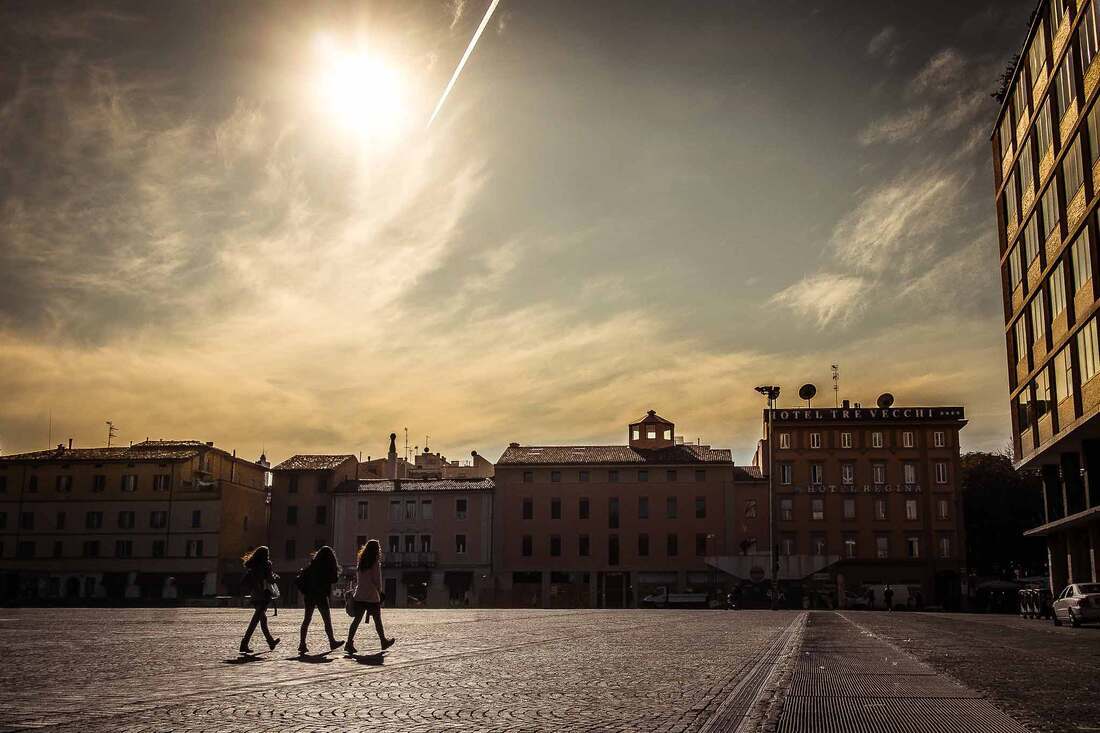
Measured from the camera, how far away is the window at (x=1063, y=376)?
33281 mm

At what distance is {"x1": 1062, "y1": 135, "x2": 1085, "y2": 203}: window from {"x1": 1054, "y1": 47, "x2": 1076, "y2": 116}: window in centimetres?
139

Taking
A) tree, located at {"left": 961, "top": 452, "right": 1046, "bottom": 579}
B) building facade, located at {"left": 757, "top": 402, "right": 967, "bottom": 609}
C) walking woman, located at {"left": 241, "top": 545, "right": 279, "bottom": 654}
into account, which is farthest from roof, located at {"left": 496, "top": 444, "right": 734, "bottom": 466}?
walking woman, located at {"left": 241, "top": 545, "right": 279, "bottom": 654}

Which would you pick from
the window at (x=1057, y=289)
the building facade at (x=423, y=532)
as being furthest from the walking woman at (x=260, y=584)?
the building facade at (x=423, y=532)

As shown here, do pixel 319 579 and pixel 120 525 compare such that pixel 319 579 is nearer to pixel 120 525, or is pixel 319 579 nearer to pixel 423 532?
pixel 423 532

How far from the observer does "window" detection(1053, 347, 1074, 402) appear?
3328 centimetres

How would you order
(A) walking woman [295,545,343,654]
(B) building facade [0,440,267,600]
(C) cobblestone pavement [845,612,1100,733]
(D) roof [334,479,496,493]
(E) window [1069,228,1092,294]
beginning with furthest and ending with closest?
(D) roof [334,479,496,493], (B) building facade [0,440,267,600], (E) window [1069,228,1092,294], (A) walking woman [295,545,343,654], (C) cobblestone pavement [845,612,1100,733]

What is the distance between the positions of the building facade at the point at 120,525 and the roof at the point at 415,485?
336 inches

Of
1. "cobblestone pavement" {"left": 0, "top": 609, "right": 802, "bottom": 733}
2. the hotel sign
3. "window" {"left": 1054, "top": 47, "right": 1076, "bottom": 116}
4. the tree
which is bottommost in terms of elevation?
"cobblestone pavement" {"left": 0, "top": 609, "right": 802, "bottom": 733}

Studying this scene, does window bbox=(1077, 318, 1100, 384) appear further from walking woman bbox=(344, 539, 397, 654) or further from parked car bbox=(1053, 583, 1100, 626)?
walking woman bbox=(344, 539, 397, 654)

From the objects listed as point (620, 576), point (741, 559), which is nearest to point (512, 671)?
point (741, 559)

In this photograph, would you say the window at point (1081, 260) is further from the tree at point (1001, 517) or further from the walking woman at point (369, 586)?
the tree at point (1001, 517)

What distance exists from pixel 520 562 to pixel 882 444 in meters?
27.0

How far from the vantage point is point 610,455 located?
78250 mm

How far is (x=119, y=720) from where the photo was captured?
7086 millimetres
